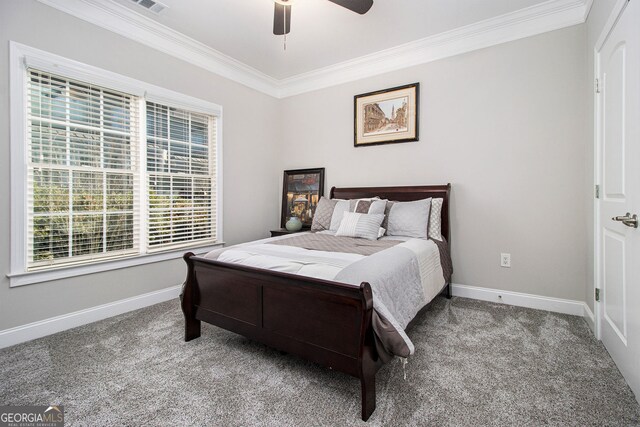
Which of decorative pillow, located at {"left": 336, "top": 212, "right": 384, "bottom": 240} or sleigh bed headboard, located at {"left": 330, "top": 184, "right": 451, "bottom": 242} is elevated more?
sleigh bed headboard, located at {"left": 330, "top": 184, "right": 451, "bottom": 242}

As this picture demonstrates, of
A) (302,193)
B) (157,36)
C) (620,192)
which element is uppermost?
(157,36)

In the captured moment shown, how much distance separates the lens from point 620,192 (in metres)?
1.83

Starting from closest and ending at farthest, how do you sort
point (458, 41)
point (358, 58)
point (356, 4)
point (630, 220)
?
point (630, 220)
point (356, 4)
point (458, 41)
point (358, 58)

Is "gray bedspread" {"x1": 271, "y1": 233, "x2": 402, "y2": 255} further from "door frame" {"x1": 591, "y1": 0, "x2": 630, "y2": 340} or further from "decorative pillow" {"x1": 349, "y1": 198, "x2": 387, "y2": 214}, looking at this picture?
"door frame" {"x1": 591, "y1": 0, "x2": 630, "y2": 340}

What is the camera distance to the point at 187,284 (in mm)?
2297

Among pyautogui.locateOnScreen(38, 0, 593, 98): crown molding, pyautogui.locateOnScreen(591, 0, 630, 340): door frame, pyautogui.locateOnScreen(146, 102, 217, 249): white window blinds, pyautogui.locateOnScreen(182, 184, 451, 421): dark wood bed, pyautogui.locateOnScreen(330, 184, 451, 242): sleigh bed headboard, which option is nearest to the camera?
pyautogui.locateOnScreen(182, 184, 451, 421): dark wood bed

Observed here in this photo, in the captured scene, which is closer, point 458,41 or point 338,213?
point 458,41

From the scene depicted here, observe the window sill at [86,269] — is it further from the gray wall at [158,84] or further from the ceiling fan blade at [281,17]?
the ceiling fan blade at [281,17]

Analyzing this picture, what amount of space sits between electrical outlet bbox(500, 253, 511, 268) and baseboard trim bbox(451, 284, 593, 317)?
0.88 feet

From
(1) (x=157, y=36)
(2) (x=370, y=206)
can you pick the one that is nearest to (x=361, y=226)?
(2) (x=370, y=206)

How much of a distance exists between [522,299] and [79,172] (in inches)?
167

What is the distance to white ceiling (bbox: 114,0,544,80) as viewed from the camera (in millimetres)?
2697

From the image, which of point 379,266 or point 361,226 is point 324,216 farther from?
point 379,266

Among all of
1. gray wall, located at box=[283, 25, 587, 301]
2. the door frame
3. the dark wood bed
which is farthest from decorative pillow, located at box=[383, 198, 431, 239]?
the dark wood bed
